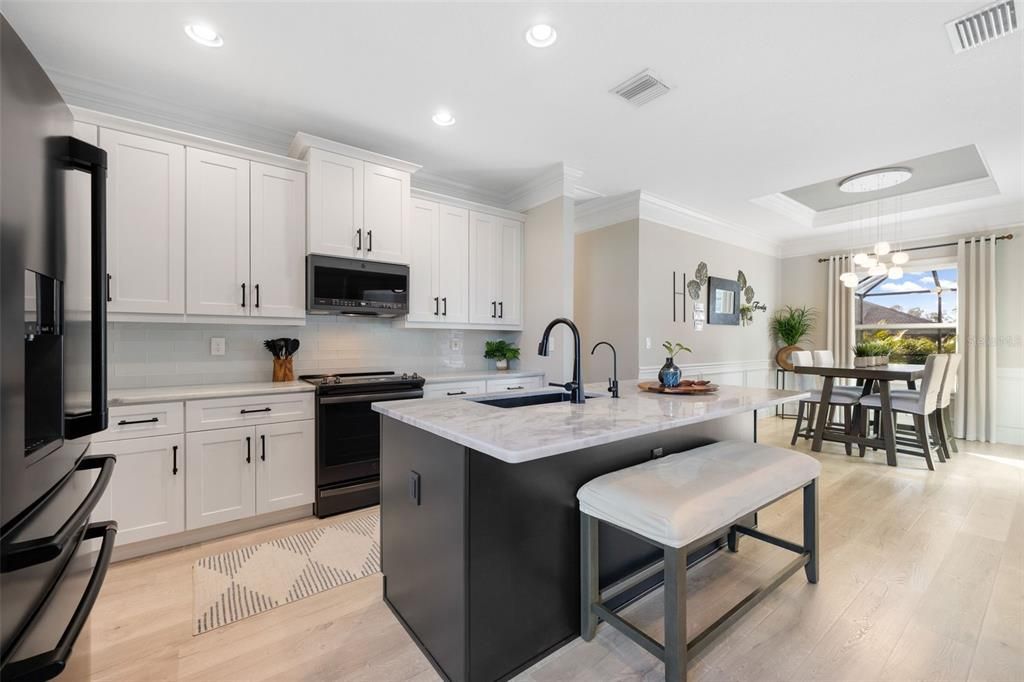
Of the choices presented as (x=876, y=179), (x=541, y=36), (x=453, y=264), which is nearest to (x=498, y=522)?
(x=541, y=36)

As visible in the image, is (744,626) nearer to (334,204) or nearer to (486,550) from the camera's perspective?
(486,550)

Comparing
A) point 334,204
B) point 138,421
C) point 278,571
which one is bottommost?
point 278,571

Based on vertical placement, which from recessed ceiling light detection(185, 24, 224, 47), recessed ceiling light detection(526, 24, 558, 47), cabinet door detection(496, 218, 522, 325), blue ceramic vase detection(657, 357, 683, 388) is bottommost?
blue ceramic vase detection(657, 357, 683, 388)

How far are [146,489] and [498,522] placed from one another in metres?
2.11

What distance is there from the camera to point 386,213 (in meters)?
3.43

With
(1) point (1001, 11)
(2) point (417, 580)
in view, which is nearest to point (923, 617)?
(2) point (417, 580)

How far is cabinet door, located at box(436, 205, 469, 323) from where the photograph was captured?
391 cm

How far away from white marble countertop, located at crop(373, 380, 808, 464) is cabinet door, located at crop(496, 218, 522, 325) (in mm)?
2132

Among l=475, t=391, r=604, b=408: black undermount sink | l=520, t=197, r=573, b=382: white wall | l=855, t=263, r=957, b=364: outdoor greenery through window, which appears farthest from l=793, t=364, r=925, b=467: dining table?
l=475, t=391, r=604, b=408: black undermount sink

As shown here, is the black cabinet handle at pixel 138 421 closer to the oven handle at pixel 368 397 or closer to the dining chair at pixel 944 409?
the oven handle at pixel 368 397

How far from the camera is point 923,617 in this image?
74.6 inches

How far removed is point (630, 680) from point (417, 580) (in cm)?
84

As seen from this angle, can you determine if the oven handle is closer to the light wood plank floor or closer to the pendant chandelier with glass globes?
the light wood plank floor

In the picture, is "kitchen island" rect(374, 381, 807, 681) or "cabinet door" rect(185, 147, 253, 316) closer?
"kitchen island" rect(374, 381, 807, 681)
